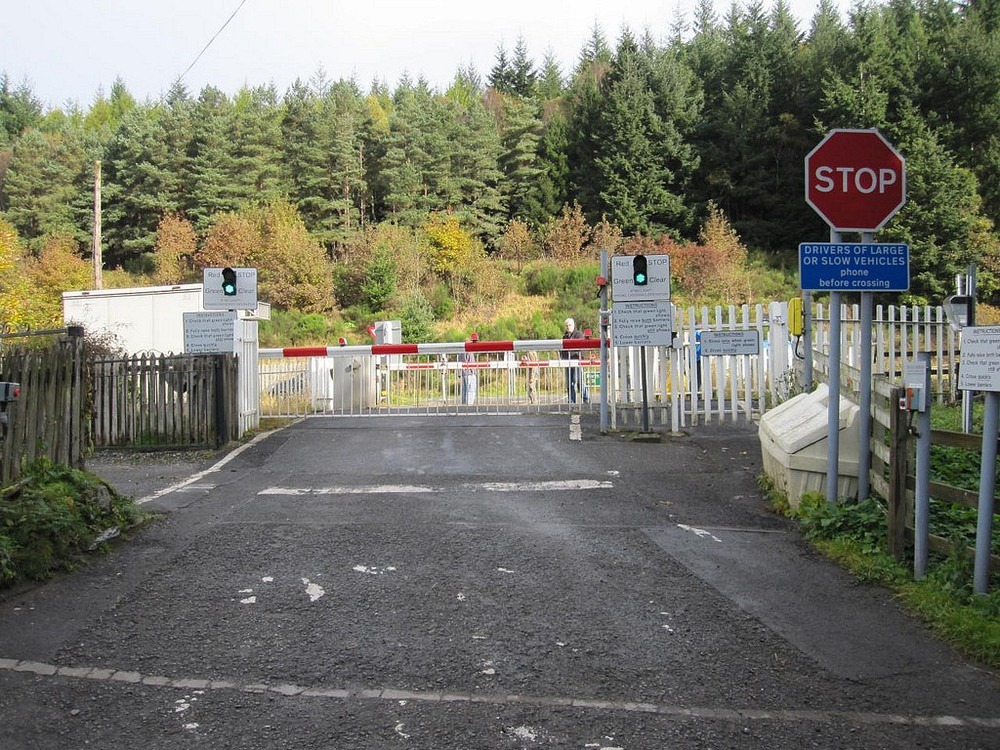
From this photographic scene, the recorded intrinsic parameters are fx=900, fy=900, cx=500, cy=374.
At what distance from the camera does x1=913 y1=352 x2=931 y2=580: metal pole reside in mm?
5812

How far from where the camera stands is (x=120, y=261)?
62781 mm

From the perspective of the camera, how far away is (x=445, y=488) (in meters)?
9.52

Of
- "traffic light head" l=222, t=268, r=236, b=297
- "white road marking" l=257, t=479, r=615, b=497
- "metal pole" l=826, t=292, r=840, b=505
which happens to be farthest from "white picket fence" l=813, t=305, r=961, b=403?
"traffic light head" l=222, t=268, r=236, b=297

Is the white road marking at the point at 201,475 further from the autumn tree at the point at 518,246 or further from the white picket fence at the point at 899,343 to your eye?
the autumn tree at the point at 518,246

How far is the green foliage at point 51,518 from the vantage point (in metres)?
5.97

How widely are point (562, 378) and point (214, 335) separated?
9243 mm

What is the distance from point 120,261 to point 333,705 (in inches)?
2550

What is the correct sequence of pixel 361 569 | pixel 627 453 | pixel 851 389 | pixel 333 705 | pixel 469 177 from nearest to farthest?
pixel 333 705 < pixel 361 569 < pixel 851 389 < pixel 627 453 < pixel 469 177

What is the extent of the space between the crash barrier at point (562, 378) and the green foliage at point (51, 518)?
750cm

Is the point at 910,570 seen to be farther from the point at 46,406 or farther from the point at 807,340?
the point at 46,406

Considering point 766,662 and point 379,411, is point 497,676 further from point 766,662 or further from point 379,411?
point 379,411

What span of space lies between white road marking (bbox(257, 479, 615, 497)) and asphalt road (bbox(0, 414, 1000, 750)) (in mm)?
457

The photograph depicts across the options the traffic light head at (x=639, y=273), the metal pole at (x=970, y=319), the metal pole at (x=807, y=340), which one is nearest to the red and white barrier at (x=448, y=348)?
the traffic light head at (x=639, y=273)

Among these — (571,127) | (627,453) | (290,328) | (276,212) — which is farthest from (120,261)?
A: (627,453)
